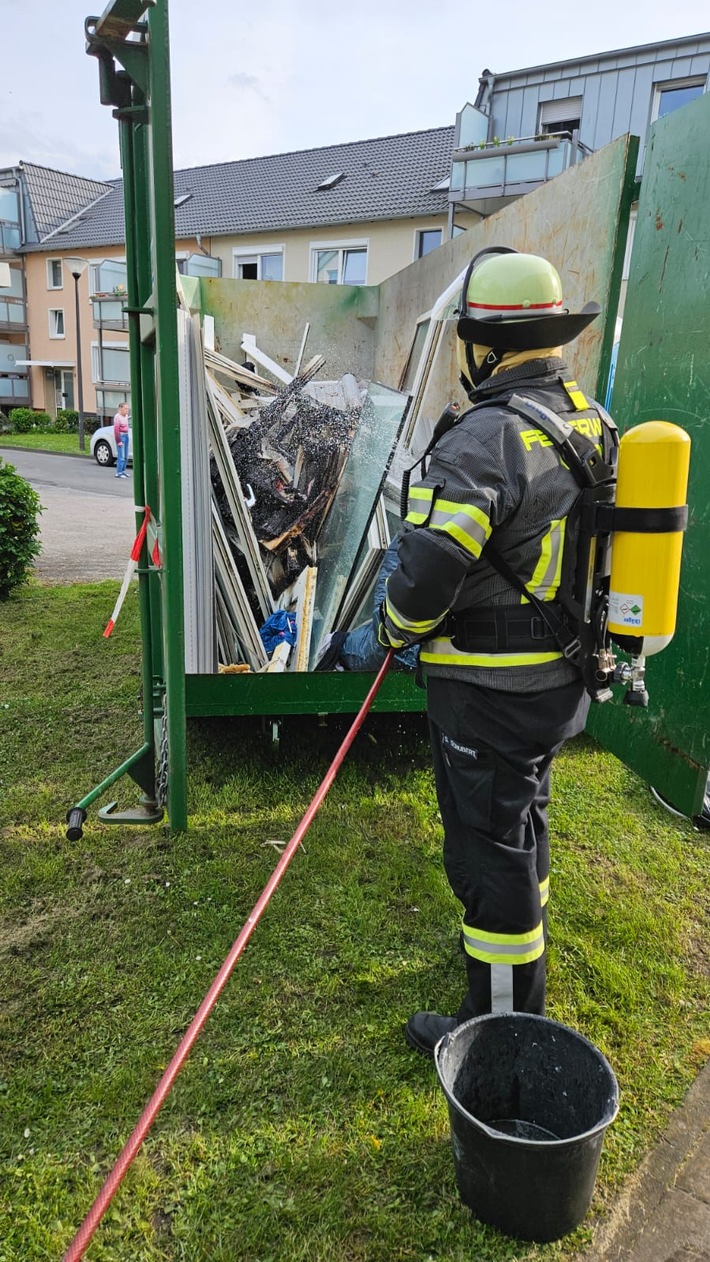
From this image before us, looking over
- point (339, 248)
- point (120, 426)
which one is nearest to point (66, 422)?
point (120, 426)

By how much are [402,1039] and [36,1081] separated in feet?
3.77

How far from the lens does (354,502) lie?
4.96 meters

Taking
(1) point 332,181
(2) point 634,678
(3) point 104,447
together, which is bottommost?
(3) point 104,447

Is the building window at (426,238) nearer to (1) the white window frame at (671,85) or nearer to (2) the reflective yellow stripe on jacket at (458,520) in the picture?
(1) the white window frame at (671,85)

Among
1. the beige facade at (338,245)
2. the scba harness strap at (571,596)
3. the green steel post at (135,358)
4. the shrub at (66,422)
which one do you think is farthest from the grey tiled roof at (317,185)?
the scba harness strap at (571,596)

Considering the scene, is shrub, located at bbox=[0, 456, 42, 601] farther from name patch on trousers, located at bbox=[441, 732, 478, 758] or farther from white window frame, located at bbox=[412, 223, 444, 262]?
white window frame, located at bbox=[412, 223, 444, 262]

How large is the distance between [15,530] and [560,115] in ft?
56.5

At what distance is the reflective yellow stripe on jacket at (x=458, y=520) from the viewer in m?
2.17

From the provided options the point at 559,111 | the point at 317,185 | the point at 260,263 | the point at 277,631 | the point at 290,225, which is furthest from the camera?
the point at 260,263

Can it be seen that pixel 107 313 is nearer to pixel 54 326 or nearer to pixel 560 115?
pixel 54 326

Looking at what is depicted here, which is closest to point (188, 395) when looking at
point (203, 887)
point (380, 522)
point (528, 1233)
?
point (380, 522)

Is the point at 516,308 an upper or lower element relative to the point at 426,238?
lower

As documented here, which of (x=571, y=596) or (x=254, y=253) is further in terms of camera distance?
(x=254, y=253)

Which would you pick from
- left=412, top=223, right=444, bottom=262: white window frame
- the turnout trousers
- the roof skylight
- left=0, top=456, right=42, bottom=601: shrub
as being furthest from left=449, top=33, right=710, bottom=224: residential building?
the turnout trousers
